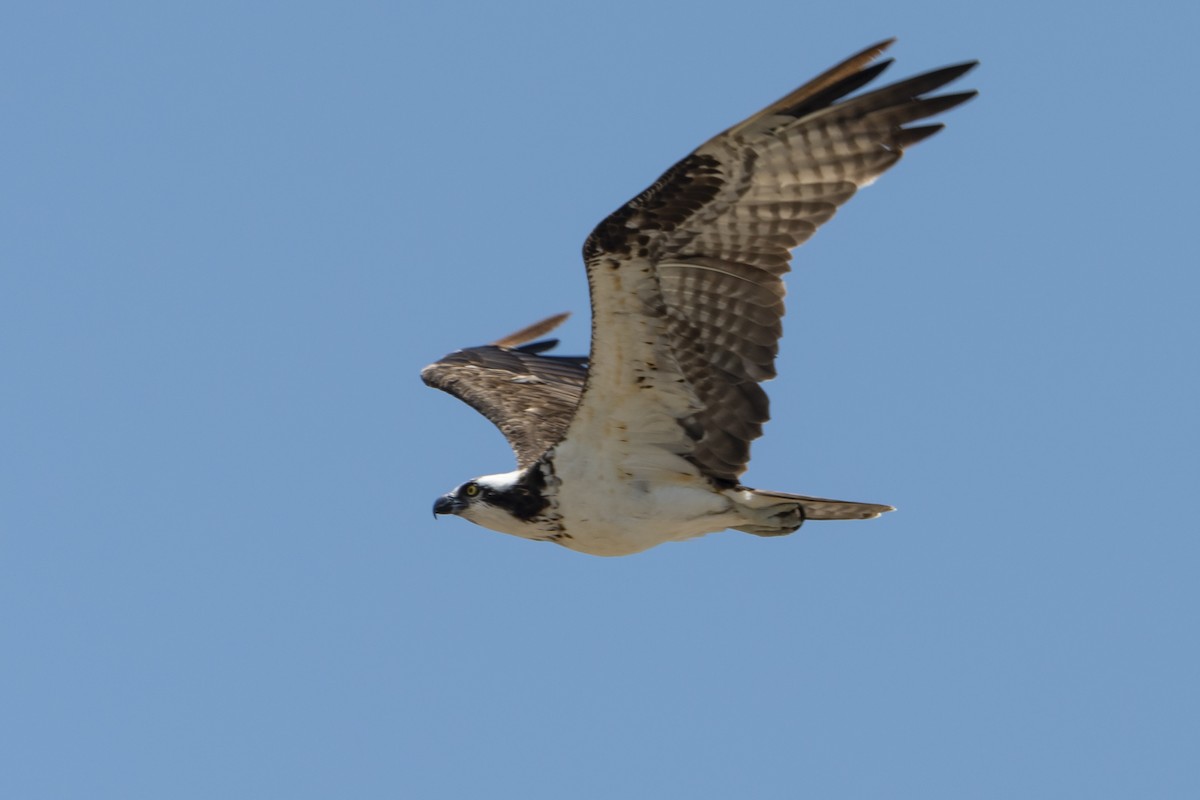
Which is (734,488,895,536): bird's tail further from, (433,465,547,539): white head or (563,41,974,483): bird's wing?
(433,465,547,539): white head

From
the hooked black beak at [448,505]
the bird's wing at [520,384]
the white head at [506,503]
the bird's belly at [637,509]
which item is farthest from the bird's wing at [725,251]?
the bird's wing at [520,384]

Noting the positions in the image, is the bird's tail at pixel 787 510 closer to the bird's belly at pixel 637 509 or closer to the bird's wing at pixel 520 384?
the bird's belly at pixel 637 509

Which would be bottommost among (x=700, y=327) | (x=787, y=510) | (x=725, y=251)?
(x=787, y=510)

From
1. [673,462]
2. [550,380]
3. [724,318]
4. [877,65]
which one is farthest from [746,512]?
[550,380]

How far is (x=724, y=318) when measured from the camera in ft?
32.1

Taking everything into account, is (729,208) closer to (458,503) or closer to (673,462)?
(673,462)

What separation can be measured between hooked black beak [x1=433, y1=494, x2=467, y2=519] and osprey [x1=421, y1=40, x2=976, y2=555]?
1 cm

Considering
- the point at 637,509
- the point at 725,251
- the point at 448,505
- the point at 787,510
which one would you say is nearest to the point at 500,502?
the point at 448,505

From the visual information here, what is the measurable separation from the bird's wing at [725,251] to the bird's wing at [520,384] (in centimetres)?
169

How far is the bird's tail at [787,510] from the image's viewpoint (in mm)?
10336

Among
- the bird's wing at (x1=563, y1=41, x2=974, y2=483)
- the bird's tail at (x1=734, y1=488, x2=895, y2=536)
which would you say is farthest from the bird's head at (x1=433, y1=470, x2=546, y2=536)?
the bird's tail at (x1=734, y1=488, x2=895, y2=536)

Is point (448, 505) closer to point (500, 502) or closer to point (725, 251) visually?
point (500, 502)

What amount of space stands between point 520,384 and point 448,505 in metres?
3.04

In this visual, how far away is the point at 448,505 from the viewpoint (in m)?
11.2
